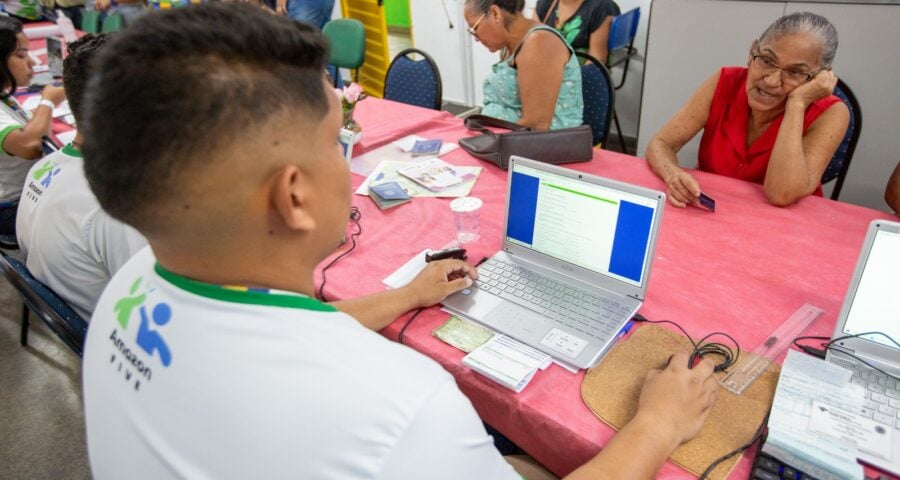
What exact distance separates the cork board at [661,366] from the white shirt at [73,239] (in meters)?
1.02

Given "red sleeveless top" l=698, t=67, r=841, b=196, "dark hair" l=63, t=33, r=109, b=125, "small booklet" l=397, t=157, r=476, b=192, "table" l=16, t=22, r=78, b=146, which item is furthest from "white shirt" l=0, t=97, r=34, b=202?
"red sleeveless top" l=698, t=67, r=841, b=196

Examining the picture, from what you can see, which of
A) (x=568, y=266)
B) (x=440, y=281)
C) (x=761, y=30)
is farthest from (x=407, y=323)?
(x=761, y=30)

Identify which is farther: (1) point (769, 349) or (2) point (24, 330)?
(2) point (24, 330)

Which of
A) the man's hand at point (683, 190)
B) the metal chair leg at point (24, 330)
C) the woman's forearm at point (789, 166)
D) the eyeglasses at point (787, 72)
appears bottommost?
the metal chair leg at point (24, 330)

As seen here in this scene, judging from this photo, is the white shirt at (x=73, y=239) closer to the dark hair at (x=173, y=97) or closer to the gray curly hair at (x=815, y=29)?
the dark hair at (x=173, y=97)

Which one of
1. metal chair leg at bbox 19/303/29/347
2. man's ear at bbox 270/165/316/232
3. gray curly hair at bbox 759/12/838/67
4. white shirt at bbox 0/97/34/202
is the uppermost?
gray curly hair at bbox 759/12/838/67

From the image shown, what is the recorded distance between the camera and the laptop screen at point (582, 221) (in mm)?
1013

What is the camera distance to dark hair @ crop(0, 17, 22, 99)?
94.7 inches

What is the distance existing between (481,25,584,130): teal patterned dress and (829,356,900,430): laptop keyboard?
1585 mm

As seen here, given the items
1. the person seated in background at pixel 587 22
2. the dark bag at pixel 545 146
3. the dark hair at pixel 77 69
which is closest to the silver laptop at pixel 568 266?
the dark bag at pixel 545 146

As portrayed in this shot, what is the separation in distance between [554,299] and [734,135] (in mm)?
1103

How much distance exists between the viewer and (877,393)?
0.83 meters

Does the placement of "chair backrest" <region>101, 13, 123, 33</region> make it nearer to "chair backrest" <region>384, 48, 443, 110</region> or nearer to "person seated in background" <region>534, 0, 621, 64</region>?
"chair backrest" <region>384, 48, 443, 110</region>

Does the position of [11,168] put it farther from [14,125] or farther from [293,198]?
[293,198]
